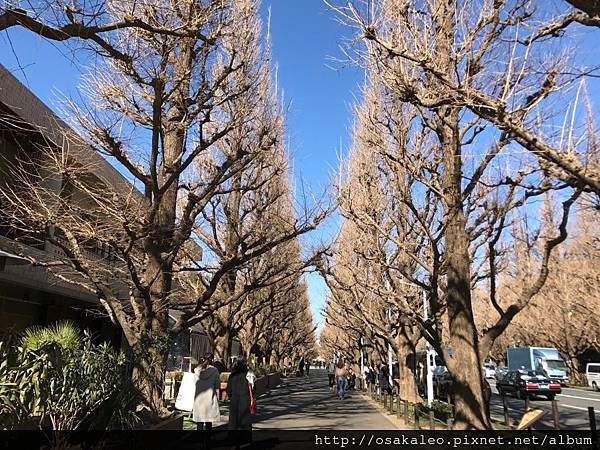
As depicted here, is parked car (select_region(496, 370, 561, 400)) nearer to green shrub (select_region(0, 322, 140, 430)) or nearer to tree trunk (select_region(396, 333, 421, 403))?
tree trunk (select_region(396, 333, 421, 403))

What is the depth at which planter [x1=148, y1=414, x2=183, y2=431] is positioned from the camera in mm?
9070

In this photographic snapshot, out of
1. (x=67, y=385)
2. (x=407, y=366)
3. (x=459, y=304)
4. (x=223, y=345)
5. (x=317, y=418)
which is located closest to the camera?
(x=67, y=385)

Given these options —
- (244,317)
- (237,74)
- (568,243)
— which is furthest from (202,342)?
(237,74)

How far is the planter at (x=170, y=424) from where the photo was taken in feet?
29.8

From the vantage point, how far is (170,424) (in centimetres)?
985

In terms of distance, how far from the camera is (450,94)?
611 cm

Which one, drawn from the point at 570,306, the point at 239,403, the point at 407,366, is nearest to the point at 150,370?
the point at 239,403

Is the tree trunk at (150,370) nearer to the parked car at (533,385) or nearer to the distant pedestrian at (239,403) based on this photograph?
the distant pedestrian at (239,403)

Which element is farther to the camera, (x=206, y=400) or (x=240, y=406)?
(x=206, y=400)

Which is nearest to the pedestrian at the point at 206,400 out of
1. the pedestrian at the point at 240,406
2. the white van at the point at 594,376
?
the pedestrian at the point at 240,406

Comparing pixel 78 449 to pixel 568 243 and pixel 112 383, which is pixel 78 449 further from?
pixel 568 243

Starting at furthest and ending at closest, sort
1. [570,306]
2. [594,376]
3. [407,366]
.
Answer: [570,306], [594,376], [407,366]

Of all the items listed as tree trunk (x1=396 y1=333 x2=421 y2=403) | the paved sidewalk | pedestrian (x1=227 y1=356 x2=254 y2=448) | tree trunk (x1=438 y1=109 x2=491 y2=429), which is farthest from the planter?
tree trunk (x1=396 y1=333 x2=421 y2=403)

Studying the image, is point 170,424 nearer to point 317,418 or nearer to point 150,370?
point 150,370
